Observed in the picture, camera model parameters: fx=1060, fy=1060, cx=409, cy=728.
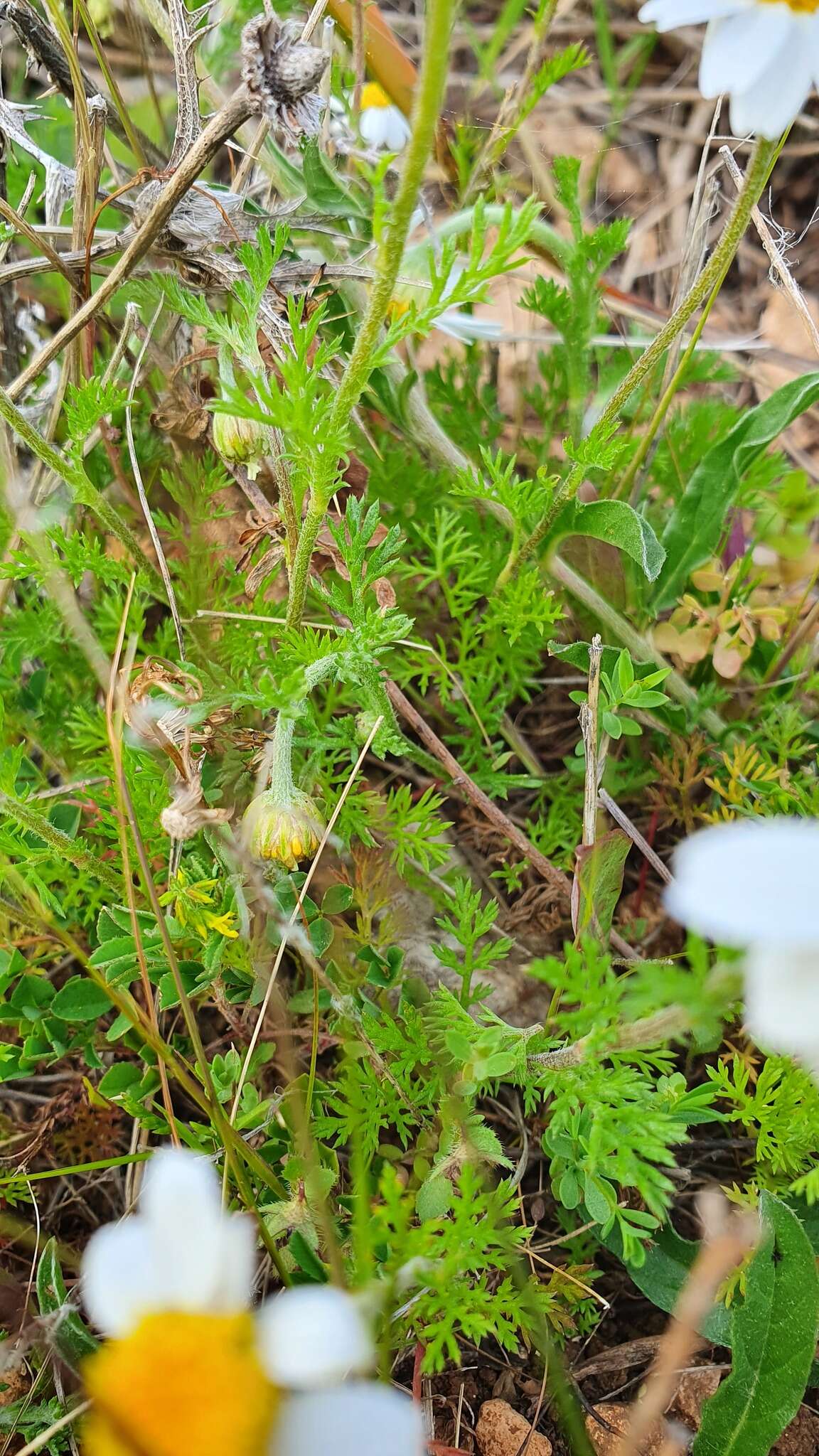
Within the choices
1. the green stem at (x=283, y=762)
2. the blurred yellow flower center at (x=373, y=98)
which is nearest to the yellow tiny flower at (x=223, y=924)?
the green stem at (x=283, y=762)

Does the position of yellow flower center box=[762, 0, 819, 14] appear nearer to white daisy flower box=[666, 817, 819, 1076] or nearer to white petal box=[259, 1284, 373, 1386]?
white daisy flower box=[666, 817, 819, 1076]

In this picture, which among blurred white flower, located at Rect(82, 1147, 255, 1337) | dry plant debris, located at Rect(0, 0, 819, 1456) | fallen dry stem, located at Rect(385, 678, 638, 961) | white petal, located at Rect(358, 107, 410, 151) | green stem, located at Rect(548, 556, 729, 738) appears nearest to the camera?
blurred white flower, located at Rect(82, 1147, 255, 1337)

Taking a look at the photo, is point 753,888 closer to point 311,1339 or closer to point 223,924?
point 311,1339

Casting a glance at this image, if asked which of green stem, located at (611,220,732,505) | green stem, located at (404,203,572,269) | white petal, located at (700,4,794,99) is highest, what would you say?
white petal, located at (700,4,794,99)

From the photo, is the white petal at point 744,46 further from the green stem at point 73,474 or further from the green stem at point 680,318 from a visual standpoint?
the green stem at point 73,474

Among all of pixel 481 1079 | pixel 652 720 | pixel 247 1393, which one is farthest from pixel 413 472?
pixel 247 1393

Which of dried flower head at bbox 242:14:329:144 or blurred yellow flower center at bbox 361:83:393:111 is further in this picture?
blurred yellow flower center at bbox 361:83:393:111

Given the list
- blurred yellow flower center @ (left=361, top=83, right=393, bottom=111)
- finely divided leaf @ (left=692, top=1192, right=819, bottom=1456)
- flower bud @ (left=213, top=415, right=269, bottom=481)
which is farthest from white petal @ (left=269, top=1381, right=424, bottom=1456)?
blurred yellow flower center @ (left=361, top=83, right=393, bottom=111)

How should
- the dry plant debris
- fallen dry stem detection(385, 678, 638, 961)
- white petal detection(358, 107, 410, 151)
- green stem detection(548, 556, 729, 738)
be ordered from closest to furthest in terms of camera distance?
the dry plant debris → fallen dry stem detection(385, 678, 638, 961) → green stem detection(548, 556, 729, 738) → white petal detection(358, 107, 410, 151)

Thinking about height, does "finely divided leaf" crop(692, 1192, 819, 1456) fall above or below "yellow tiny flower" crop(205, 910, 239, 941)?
below
